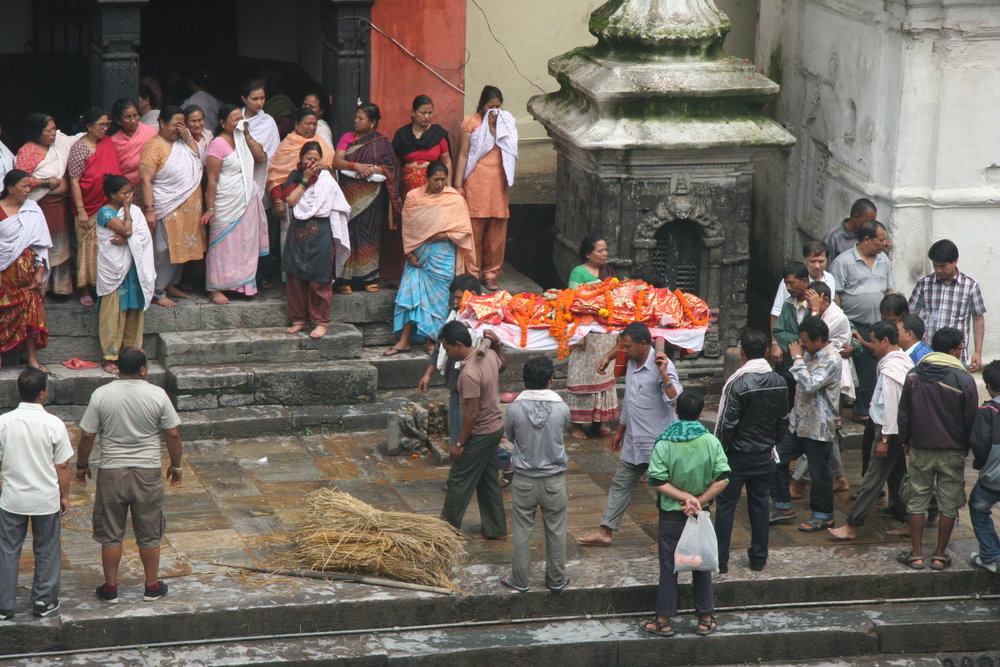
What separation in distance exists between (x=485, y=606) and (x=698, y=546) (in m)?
1.18

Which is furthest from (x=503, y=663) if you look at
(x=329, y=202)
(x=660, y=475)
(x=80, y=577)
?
(x=329, y=202)

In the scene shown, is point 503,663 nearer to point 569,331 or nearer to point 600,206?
point 569,331

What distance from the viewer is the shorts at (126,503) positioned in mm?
7949

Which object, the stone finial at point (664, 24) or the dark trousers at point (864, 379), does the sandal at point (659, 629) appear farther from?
the stone finial at point (664, 24)

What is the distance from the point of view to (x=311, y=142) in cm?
1127

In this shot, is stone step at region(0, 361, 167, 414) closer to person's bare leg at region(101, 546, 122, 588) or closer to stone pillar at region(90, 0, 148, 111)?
stone pillar at region(90, 0, 148, 111)

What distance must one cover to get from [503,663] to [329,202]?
433 centimetres

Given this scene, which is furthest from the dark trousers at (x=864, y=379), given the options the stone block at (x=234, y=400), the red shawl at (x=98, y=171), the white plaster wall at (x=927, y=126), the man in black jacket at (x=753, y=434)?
the red shawl at (x=98, y=171)

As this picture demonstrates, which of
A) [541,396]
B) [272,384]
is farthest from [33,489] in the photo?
[272,384]

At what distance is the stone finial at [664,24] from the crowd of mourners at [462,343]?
1048 millimetres

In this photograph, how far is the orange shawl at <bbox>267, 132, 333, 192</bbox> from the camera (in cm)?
1162

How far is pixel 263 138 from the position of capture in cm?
1166

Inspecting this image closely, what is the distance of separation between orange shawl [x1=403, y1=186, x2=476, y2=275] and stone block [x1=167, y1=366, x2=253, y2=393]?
1542 mm

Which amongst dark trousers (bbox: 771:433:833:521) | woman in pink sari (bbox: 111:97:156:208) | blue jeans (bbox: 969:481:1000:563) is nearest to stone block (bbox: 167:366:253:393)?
woman in pink sari (bbox: 111:97:156:208)
